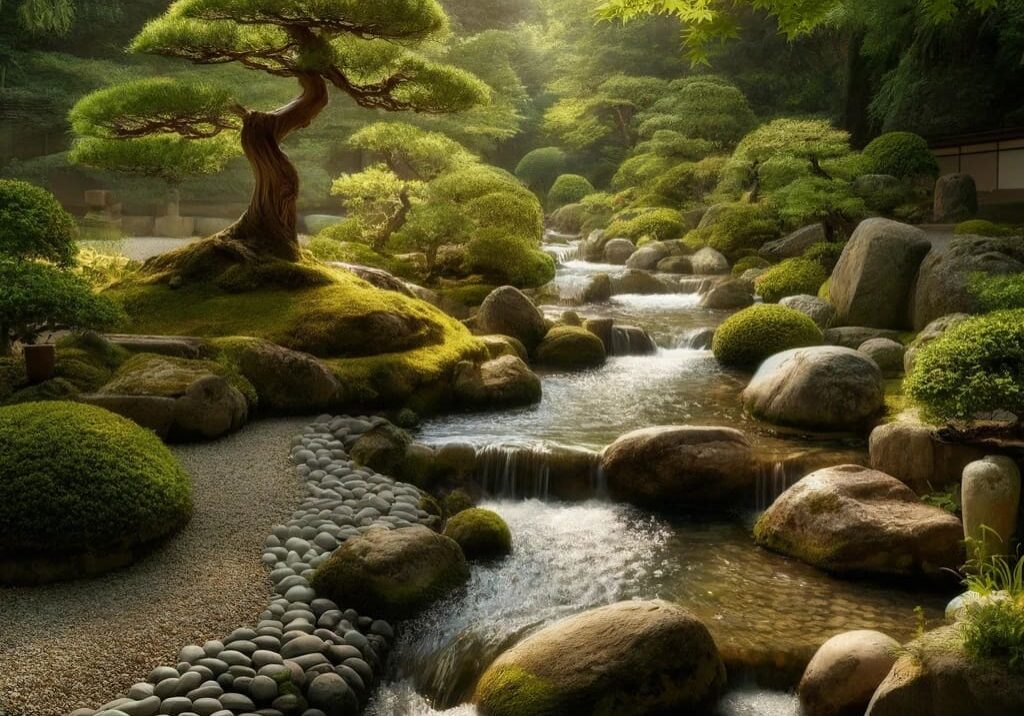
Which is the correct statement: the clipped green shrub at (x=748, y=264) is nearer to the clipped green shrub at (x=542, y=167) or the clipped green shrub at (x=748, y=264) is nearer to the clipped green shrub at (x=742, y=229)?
the clipped green shrub at (x=742, y=229)

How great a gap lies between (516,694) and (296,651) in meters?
1.26

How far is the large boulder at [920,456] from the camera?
6734 millimetres

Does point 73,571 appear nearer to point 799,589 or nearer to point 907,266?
point 799,589

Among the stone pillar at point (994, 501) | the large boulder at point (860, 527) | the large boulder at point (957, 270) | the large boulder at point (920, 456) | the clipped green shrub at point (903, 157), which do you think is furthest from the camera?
the clipped green shrub at point (903, 157)

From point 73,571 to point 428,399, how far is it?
4.95m

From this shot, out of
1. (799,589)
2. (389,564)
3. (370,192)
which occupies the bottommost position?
(799,589)

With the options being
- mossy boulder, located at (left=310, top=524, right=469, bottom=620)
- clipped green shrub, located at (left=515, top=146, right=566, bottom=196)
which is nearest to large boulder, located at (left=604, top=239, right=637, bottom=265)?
clipped green shrub, located at (left=515, top=146, right=566, bottom=196)

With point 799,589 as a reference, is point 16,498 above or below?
above

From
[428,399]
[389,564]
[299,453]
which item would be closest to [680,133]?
[428,399]

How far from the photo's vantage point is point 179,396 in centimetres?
739

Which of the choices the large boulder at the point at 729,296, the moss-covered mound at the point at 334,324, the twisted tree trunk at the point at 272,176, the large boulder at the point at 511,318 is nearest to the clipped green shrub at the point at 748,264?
the large boulder at the point at 729,296

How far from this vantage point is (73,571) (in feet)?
16.4

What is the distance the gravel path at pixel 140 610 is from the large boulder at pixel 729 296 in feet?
37.7

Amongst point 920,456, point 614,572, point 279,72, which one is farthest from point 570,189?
point 614,572
